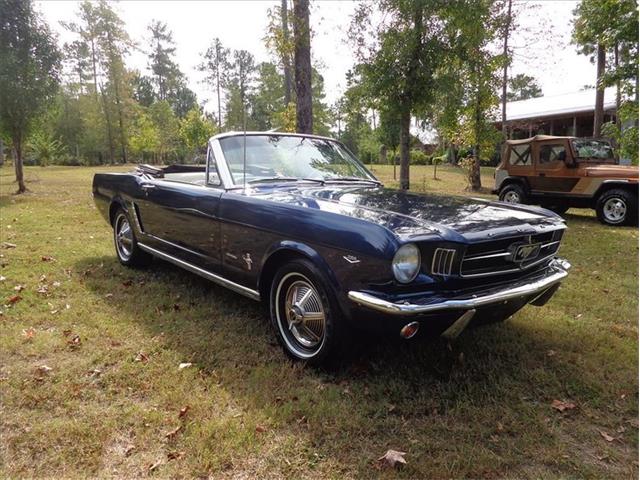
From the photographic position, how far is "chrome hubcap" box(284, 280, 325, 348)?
10.3 feet

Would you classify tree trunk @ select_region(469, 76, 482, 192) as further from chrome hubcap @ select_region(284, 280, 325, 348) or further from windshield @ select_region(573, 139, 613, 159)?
chrome hubcap @ select_region(284, 280, 325, 348)

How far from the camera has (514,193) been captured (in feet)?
36.9

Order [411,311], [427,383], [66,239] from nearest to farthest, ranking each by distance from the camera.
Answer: [411,311] < [427,383] < [66,239]

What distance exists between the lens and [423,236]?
104 inches

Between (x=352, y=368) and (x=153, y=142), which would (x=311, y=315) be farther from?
(x=153, y=142)

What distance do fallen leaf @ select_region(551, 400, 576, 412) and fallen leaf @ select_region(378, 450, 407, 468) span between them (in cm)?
109

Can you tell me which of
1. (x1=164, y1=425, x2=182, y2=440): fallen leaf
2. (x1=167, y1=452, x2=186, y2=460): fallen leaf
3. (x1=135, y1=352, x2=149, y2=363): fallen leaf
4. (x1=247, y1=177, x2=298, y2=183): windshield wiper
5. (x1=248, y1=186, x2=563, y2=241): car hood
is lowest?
(x1=167, y1=452, x2=186, y2=460): fallen leaf

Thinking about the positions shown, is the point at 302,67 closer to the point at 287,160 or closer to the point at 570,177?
the point at 287,160

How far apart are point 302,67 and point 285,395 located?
7878 mm

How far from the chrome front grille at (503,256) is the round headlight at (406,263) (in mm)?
292

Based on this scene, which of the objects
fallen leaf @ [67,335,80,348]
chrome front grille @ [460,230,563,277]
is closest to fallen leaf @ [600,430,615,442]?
chrome front grille @ [460,230,563,277]

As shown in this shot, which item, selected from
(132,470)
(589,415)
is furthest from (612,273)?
(132,470)

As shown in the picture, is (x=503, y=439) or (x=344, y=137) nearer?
(x=503, y=439)

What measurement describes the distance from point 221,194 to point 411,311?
1.97m
